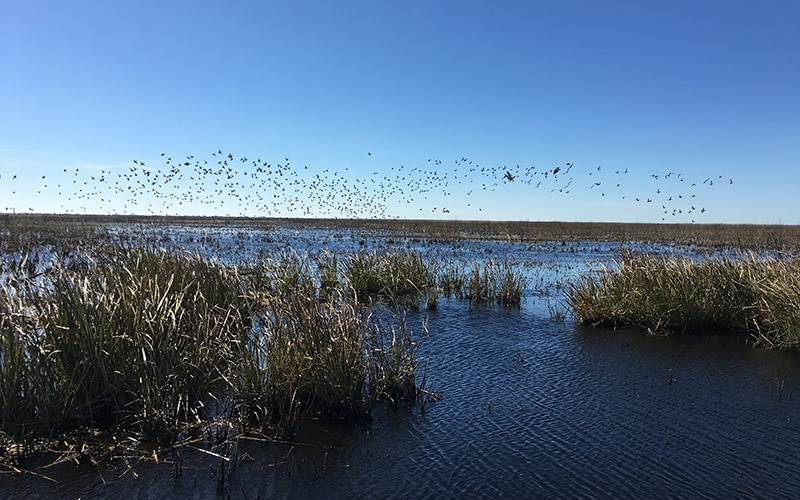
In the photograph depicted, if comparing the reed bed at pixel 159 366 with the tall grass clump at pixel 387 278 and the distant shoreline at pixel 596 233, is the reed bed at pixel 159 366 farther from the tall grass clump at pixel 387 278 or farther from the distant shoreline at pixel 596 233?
the distant shoreline at pixel 596 233

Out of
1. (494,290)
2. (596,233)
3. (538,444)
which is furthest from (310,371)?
(596,233)

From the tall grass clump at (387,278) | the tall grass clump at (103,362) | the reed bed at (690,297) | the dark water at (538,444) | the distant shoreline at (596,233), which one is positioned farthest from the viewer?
the distant shoreline at (596,233)

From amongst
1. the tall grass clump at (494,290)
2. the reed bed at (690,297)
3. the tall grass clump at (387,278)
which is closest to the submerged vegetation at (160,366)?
the reed bed at (690,297)

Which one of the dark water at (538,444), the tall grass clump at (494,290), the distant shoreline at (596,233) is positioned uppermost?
the distant shoreline at (596,233)

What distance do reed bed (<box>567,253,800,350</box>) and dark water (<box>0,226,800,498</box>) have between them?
1.80 m

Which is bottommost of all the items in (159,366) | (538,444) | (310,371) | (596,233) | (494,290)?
(538,444)

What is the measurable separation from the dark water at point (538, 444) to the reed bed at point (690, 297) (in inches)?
71.0

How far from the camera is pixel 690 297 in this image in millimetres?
11273

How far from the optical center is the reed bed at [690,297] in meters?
10.9

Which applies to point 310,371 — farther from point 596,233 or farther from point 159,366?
point 596,233

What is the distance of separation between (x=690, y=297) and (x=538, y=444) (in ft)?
24.8

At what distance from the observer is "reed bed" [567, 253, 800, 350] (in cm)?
1093

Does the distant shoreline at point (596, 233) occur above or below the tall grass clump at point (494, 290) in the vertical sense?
above

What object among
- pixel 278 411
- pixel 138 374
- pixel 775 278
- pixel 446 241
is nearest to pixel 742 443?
pixel 278 411
